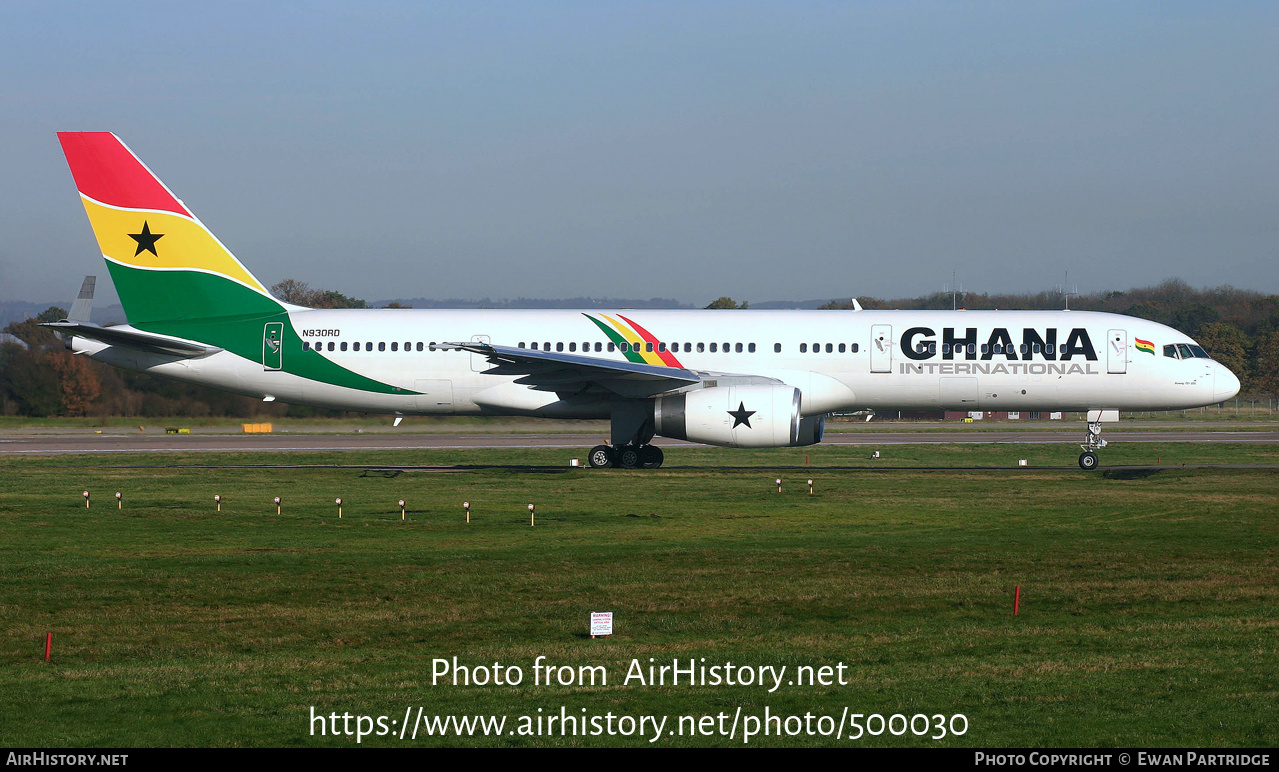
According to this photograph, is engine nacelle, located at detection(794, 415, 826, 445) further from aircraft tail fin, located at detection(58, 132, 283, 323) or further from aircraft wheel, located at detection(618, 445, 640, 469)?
aircraft tail fin, located at detection(58, 132, 283, 323)

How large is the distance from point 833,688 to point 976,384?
2387 centimetres

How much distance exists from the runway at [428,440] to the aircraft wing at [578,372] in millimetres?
12177

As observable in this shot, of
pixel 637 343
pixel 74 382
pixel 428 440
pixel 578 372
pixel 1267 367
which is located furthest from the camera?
pixel 1267 367

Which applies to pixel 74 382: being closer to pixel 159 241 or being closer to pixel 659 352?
pixel 159 241

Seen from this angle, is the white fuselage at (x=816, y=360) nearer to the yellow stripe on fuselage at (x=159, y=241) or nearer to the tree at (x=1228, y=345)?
the yellow stripe on fuselage at (x=159, y=241)

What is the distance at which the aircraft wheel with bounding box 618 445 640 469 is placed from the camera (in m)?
32.4

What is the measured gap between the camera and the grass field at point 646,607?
9.27 meters

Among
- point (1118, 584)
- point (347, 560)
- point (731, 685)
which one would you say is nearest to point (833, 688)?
point (731, 685)

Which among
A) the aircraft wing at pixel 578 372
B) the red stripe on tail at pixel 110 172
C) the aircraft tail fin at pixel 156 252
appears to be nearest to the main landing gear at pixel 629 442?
the aircraft wing at pixel 578 372

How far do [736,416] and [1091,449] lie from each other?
11064 millimetres

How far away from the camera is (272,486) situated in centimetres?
2842

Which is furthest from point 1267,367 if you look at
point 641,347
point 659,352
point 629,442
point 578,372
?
point 578,372

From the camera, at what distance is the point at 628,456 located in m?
32.4

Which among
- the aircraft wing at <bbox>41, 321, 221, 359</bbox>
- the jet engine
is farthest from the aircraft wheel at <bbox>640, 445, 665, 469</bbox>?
the aircraft wing at <bbox>41, 321, 221, 359</bbox>
